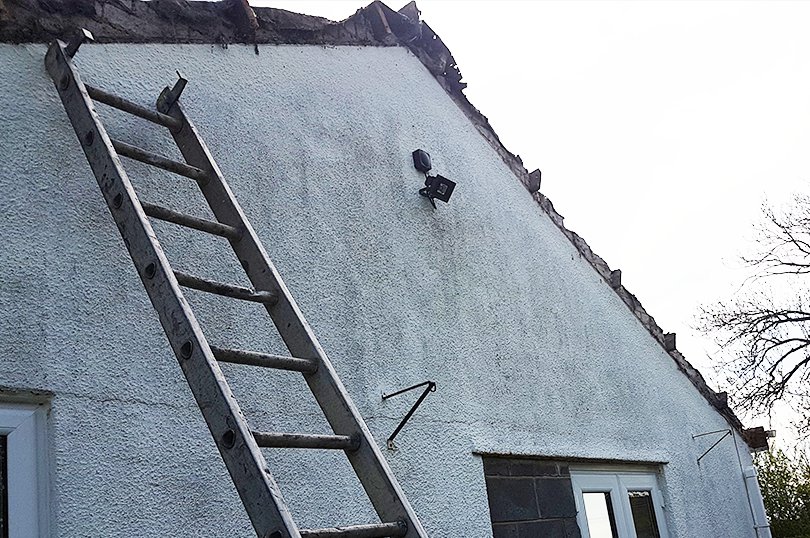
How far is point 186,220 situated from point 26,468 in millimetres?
924

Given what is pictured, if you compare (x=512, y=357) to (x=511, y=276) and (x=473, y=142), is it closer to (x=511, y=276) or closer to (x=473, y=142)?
(x=511, y=276)

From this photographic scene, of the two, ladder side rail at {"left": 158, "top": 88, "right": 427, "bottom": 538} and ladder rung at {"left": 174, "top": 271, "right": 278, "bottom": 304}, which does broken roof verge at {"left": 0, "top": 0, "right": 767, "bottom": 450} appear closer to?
ladder side rail at {"left": 158, "top": 88, "right": 427, "bottom": 538}

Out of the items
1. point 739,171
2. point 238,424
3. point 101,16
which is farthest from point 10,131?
point 739,171

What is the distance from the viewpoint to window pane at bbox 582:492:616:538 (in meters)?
5.25

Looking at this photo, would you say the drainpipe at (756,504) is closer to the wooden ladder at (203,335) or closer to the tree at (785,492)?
the tree at (785,492)

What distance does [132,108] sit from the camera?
3.13m

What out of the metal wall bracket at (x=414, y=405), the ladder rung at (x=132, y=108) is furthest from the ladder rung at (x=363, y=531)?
the ladder rung at (x=132, y=108)

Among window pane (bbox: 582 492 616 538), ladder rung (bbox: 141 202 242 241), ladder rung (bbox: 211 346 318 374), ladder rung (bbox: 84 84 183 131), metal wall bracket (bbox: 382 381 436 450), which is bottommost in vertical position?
window pane (bbox: 582 492 616 538)

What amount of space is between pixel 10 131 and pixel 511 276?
11.0ft

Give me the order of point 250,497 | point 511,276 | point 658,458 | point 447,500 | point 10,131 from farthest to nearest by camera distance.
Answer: point 658,458 → point 511,276 → point 447,500 → point 10,131 → point 250,497

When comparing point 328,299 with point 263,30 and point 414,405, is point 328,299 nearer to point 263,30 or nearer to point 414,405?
point 414,405

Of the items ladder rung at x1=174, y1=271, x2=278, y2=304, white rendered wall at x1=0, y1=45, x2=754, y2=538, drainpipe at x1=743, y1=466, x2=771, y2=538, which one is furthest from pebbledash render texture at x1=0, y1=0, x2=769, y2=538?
drainpipe at x1=743, y1=466, x2=771, y2=538

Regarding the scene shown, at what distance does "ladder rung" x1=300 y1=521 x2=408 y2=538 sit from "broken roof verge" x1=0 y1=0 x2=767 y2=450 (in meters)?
2.09

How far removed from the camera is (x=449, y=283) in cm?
475
